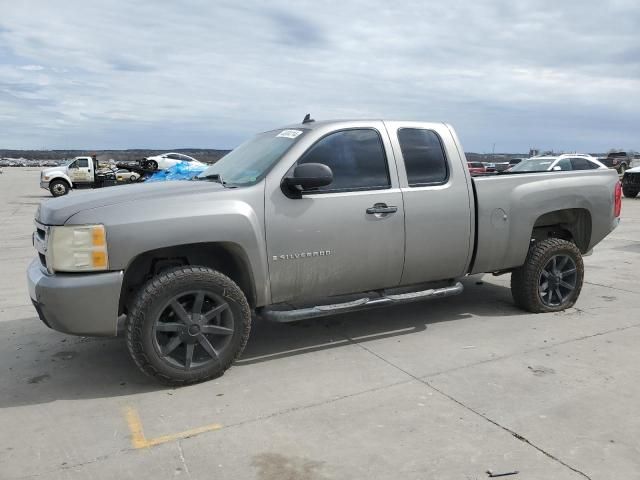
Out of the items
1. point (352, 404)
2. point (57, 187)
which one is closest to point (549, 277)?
point (352, 404)

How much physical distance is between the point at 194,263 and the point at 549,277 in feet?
12.1

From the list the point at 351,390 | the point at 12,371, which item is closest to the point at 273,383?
A: the point at 351,390

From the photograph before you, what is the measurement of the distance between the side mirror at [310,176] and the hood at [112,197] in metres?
0.55

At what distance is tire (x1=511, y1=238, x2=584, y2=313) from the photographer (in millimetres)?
5711

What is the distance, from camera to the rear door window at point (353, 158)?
15.1ft

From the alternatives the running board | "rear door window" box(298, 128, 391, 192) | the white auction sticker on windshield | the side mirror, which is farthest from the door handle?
the white auction sticker on windshield

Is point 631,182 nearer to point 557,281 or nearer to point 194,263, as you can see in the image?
point 557,281

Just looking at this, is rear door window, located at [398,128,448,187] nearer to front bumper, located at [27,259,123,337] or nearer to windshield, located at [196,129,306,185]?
windshield, located at [196,129,306,185]

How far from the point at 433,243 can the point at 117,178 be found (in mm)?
24605

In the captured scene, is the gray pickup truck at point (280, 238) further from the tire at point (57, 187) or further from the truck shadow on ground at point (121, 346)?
the tire at point (57, 187)

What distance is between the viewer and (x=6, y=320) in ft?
19.1

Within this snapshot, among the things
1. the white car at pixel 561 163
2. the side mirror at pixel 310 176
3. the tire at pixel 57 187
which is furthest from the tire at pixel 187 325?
the tire at pixel 57 187

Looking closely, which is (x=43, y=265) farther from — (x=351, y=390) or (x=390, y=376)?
(x=390, y=376)

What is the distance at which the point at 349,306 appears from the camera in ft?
15.3
